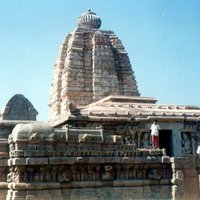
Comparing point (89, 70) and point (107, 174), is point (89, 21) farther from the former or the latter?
point (107, 174)

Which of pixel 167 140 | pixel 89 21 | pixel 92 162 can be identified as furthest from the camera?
pixel 89 21

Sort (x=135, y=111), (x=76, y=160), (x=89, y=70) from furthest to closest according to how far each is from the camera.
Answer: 1. (x=89, y=70)
2. (x=135, y=111)
3. (x=76, y=160)

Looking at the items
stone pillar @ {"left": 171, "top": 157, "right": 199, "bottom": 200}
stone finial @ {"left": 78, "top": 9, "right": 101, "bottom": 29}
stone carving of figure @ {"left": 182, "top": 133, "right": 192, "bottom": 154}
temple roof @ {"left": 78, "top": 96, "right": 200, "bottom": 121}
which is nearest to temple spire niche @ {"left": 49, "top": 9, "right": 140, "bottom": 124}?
stone finial @ {"left": 78, "top": 9, "right": 101, "bottom": 29}

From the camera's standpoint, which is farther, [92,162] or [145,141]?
[145,141]

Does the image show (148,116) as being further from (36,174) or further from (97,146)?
(36,174)

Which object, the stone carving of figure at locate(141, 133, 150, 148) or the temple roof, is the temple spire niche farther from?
the stone carving of figure at locate(141, 133, 150, 148)

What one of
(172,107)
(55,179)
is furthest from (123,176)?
(172,107)

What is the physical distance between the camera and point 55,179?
44.7 feet

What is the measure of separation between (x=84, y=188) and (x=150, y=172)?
8.88 feet

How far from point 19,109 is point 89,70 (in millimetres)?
8845

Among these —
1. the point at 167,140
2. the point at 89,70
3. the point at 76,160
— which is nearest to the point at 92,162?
the point at 76,160

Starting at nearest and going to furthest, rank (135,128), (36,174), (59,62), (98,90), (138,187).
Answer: (36,174)
(138,187)
(135,128)
(98,90)
(59,62)

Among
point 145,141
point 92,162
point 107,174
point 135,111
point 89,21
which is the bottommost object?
point 107,174

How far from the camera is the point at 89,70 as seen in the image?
1155 inches
